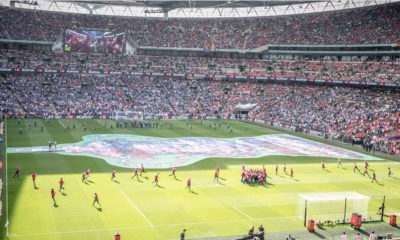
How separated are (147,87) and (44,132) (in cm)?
3316

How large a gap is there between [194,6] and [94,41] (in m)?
23.5

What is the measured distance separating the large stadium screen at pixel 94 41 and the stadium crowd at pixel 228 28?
4163 millimetres

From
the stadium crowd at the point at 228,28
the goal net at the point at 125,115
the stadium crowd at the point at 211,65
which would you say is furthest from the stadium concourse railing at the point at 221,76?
the goal net at the point at 125,115

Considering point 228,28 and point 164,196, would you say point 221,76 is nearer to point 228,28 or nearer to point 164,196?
point 228,28

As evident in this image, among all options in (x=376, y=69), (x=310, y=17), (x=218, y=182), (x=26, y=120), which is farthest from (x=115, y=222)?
(x=310, y=17)

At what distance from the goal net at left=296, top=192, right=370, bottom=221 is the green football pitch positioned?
2.49ft

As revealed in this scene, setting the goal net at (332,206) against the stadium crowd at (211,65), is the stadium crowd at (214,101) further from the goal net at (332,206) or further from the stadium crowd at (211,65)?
the goal net at (332,206)

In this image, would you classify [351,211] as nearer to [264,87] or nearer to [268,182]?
[268,182]

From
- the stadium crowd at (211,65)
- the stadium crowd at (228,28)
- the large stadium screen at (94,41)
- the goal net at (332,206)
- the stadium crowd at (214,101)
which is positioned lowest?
the goal net at (332,206)

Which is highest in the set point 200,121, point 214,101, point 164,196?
point 214,101

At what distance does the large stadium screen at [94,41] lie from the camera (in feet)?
279

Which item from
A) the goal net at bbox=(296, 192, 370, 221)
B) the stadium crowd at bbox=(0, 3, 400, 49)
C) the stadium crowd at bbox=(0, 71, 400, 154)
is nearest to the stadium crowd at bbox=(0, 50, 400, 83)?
the stadium crowd at bbox=(0, 71, 400, 154)

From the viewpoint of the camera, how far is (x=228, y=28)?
9844cm

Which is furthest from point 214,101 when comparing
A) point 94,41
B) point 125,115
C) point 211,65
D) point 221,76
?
point 94,41
